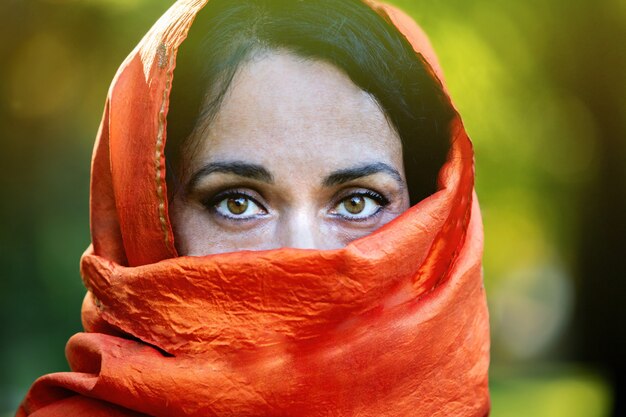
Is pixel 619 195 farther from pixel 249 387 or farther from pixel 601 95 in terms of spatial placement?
pixel 249 387

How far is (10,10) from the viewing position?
23.3 ft

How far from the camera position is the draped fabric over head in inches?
65.5

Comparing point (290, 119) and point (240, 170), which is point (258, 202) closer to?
point (240, 170)

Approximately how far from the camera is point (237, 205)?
72.9 inches

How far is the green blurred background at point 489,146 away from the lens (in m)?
6.59

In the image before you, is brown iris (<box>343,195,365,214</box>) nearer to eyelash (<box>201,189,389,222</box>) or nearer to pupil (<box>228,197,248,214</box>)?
eyelash (<box>201,189,389,222</box>)

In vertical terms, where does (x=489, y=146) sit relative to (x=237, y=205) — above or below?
above

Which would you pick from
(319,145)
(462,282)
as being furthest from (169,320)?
(462,282)

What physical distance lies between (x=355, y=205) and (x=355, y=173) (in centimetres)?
9

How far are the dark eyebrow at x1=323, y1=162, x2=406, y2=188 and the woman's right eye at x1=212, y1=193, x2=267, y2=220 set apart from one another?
17 centimetres

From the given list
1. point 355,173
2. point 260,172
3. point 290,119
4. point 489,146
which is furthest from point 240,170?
point 489,146

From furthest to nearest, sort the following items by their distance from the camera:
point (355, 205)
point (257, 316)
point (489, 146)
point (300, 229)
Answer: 1. point (489, 146)
2. point (355, 205)
3. point (300, 229)
4. point (257, 316)

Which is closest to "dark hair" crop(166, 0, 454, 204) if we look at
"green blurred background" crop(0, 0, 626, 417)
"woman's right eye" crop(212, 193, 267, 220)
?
"woman's right eye" crop(212, 193, 267, 220)

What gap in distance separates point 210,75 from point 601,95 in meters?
5.61
